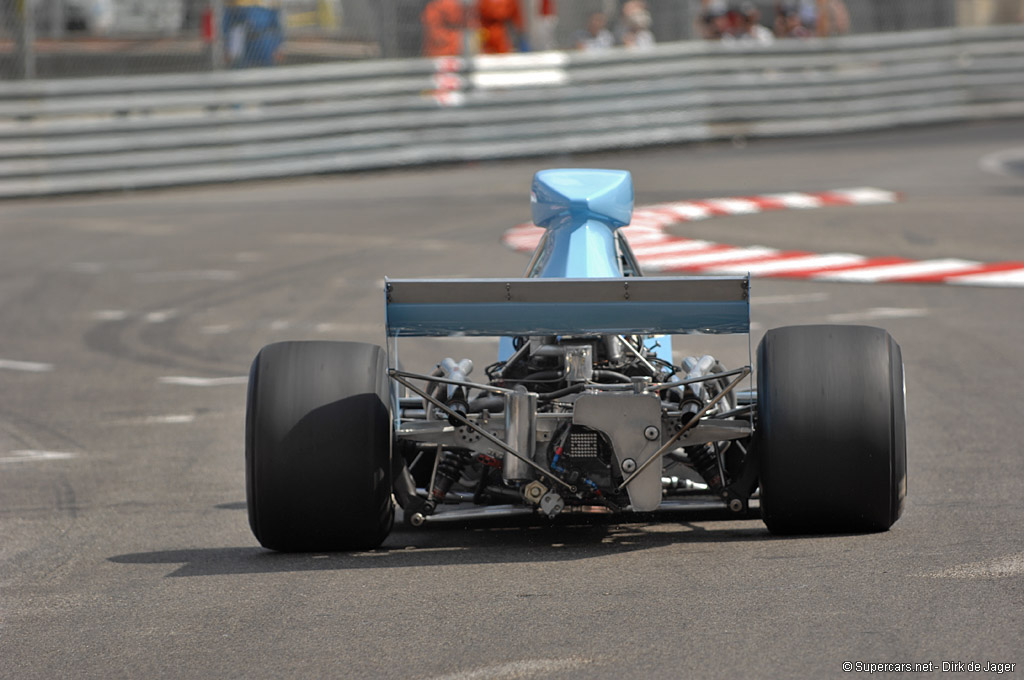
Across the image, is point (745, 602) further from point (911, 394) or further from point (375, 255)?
point (375, 255)

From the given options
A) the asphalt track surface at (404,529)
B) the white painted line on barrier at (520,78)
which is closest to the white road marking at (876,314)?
the asphalt track surface at (404,529)

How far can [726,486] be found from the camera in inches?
230

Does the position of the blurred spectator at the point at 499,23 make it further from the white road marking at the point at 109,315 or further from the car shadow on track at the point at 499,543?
the car shadow on track at the point at 499,543

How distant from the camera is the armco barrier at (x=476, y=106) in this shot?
19.2 meters

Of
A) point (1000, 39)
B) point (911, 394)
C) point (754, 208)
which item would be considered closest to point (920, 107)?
point (1000, 39)

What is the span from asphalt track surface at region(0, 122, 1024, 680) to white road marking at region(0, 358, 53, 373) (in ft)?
0.08

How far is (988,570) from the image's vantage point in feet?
16.4

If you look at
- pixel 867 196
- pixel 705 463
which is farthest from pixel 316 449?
pixel 867 196

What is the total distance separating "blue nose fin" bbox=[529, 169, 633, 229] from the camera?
6664 millimetres

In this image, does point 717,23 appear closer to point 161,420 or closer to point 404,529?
point 161,420

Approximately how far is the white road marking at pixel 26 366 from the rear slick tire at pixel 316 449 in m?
5.35

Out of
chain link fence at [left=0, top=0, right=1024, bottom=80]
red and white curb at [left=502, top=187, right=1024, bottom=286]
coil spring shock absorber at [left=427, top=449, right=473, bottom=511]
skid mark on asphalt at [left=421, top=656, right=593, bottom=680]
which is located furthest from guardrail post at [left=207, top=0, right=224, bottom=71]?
skid mark on asphalt at [left=421, top=656, right=593, bottom=680]

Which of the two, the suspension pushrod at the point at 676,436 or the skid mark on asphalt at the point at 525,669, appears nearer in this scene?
the skid mark on asphalt at the point at 525,669

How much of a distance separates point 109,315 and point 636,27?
1214 centimetres
